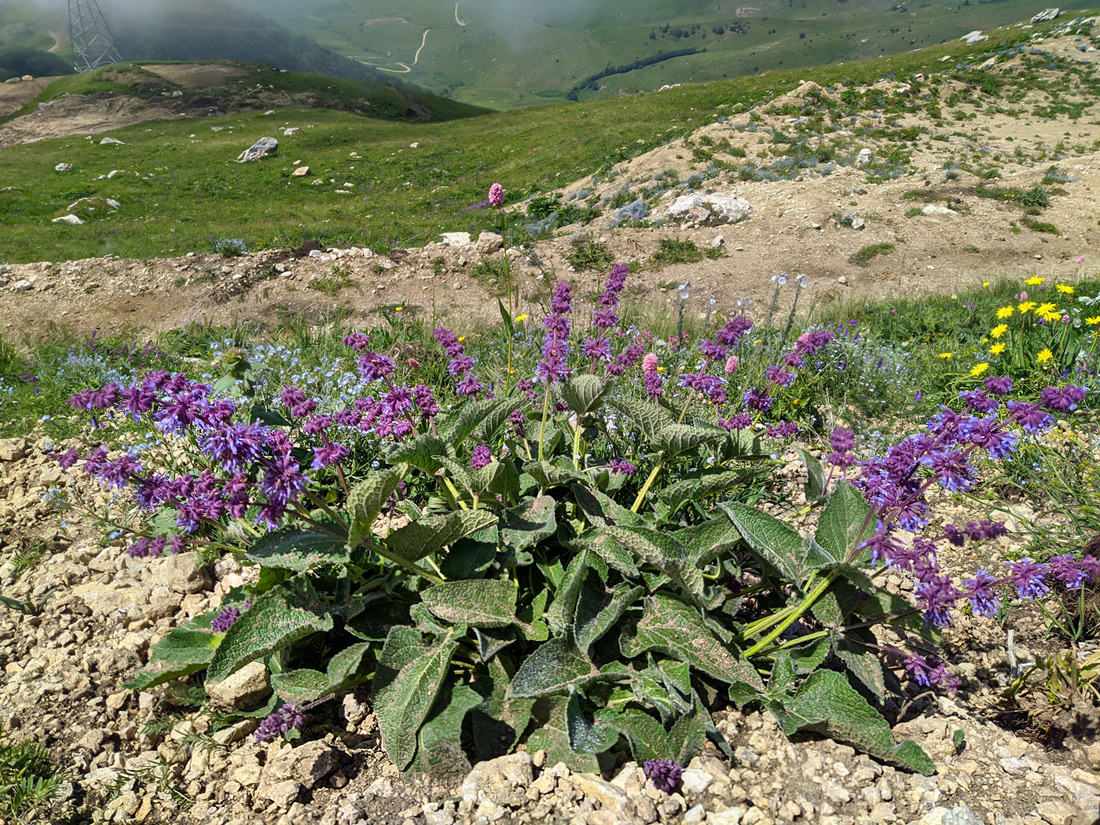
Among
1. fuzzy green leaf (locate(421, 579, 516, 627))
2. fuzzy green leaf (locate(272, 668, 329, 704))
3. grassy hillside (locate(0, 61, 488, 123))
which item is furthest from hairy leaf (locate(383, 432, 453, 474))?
grassy hillside (locate(0, 61, 488, 123))

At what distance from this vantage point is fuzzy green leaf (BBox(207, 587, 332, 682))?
2072mm

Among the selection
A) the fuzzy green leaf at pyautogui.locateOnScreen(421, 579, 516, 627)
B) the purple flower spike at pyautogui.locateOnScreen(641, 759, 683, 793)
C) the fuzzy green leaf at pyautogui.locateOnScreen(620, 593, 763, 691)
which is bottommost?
the purple flower spike at pyautogui.locateOnScreen(641, 759, 683, 793)

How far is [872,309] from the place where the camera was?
8.56 metres

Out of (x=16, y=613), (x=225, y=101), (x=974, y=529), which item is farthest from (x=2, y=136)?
(x=974, y=529)

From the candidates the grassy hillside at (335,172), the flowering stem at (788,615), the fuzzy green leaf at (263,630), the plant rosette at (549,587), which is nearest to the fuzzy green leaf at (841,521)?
the plant rosette at (549,587)

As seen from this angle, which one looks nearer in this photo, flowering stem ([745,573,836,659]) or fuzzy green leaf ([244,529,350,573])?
fuzzy green leaf ([244,529,350,573])

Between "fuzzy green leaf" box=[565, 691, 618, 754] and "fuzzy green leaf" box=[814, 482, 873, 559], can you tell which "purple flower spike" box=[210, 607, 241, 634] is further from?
"fuzzy green leaf" box=[814, 482, 873, 559]

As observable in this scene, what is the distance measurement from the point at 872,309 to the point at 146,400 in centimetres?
890

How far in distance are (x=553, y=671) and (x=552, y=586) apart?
476 millimetres

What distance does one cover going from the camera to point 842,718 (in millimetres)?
2121

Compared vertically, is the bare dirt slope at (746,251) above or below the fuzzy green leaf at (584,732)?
below

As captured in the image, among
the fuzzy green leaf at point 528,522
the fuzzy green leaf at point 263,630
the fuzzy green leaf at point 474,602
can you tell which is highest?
the fuzzy green leaf at point 528,522

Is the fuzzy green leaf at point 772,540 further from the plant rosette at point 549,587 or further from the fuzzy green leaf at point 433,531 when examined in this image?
the fuzzy green leaf at point 433,531

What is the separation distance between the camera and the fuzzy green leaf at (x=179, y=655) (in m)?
2.41
